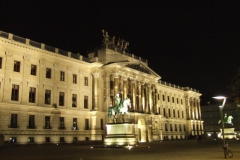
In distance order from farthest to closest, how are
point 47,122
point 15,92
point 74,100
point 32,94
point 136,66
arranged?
point 136,66 < point 74,100 < point 47,122 < point 32,94 < point 15,92

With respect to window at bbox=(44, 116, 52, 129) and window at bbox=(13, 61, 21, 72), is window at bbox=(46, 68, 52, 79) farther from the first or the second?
window at bbox=(44, 116, 52, 129)

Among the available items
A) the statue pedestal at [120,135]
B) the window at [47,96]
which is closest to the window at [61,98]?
the window at [47,96]

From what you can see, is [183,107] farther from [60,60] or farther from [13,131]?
[13,131]

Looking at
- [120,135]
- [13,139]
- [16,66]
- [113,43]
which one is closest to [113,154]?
[120,135]

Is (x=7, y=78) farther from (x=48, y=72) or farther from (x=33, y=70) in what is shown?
(x=48, y=72)

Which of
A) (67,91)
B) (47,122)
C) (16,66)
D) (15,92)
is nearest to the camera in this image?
(15,92)

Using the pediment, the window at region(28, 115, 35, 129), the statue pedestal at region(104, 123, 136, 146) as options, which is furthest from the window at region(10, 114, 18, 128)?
the pediment

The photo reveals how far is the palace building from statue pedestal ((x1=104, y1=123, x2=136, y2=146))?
14193 mm

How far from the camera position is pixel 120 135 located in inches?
1439

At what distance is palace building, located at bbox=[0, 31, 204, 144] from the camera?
42269 mm

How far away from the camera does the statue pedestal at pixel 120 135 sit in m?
36.0

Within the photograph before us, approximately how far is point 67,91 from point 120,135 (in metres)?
19.3

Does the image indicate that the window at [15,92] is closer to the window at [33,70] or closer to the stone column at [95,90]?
the window at [33,70]

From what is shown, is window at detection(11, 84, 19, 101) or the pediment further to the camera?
the pediment
